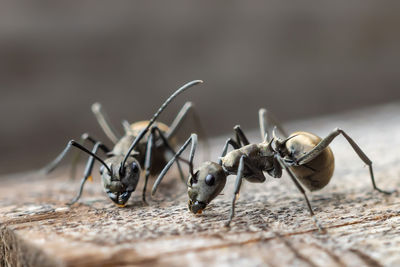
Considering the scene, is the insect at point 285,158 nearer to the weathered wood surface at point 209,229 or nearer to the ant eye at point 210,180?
the ant eye at point 210,180

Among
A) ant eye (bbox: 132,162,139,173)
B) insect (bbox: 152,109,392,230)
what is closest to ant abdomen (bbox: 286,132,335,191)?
insect (bbox: 152,109,392,230)

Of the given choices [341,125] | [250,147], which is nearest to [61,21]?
[341,125]

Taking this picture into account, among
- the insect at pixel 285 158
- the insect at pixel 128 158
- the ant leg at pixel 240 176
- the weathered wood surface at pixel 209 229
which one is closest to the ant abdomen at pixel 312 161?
the insect at pixel 285 158

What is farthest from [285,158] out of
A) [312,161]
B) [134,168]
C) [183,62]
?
[183,62]

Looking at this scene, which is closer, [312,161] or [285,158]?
[312,161]

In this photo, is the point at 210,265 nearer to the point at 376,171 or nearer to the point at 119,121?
the point at 376,171

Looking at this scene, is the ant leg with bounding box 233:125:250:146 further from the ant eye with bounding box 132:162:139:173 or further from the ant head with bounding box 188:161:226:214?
the ant eye with bounding box 132:162:139:173

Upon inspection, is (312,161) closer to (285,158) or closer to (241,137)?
(285,158)
